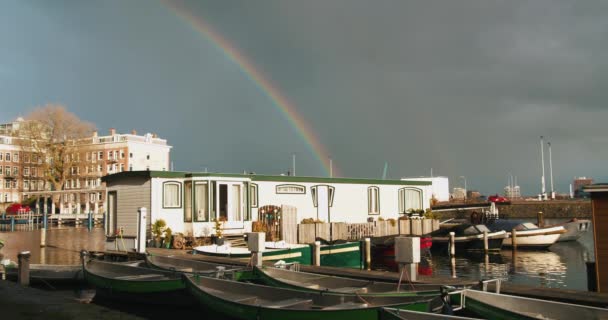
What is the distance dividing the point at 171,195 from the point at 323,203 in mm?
9226

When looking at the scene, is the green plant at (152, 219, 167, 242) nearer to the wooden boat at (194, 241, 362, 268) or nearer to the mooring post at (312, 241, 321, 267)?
the wooden boat at (194, 241, 362, 268)

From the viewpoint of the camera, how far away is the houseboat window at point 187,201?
23.1 meters

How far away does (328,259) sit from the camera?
Result: 21.1 metres

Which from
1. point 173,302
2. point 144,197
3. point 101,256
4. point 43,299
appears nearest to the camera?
point 43,299

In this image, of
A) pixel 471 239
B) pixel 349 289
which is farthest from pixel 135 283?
pixel 471 239

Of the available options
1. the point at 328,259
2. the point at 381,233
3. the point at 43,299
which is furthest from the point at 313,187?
the point at 43,299

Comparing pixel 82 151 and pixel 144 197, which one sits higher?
pixel 82 151

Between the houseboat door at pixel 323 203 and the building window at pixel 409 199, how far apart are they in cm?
580

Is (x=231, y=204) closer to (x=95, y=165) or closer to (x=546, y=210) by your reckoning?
(x=95, y=165)

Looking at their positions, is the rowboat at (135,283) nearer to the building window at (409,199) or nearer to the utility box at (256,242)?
the utility box at (256,242)

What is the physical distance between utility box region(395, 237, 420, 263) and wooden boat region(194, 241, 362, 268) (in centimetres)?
782

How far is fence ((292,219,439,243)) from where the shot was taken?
993 inches

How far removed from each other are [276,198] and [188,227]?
5479 millimetres

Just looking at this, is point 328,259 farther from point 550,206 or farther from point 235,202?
point 550,206
